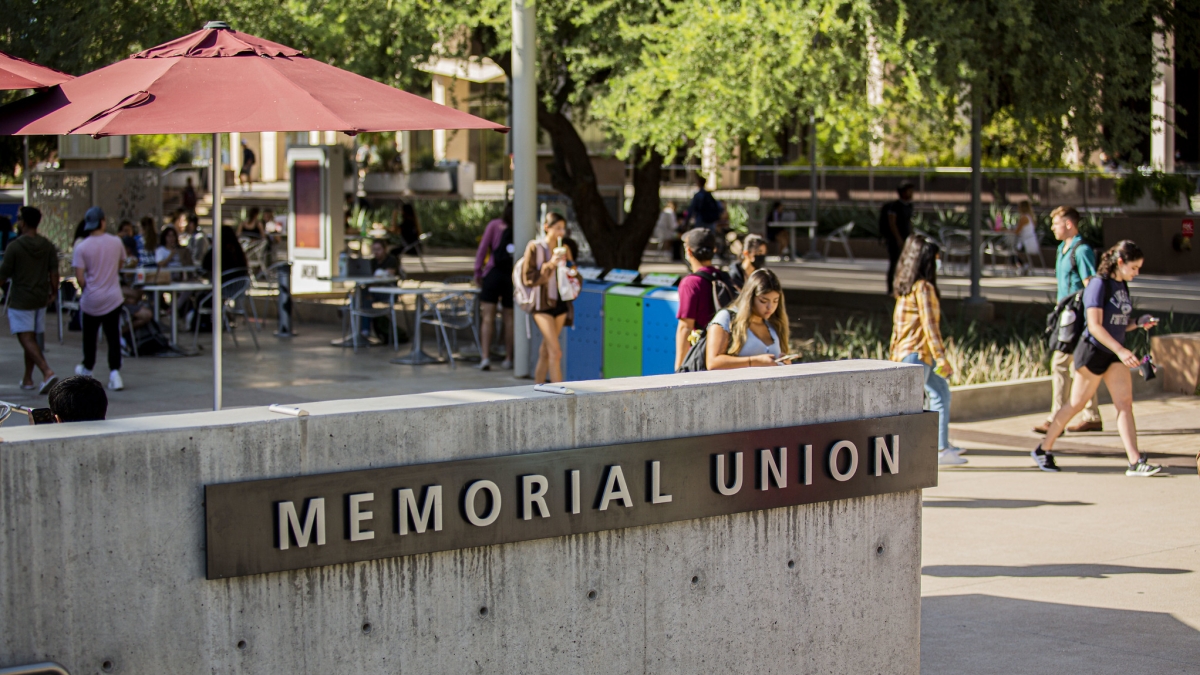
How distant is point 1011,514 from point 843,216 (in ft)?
70.9

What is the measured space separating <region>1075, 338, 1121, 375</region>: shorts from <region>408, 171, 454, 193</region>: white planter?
1314 inches

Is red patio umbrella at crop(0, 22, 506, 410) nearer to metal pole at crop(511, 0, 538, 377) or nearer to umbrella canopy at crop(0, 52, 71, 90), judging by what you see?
umbrella canopy at crop(0, 52, 71, 90)

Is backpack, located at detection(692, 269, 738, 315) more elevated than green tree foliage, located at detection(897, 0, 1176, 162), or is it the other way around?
green tree foliage, located at detection(897, 0, 1176, 162)

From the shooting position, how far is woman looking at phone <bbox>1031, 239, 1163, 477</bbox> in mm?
8703

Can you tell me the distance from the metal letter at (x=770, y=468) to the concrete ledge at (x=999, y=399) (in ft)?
22.0

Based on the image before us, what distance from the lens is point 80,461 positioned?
342cm

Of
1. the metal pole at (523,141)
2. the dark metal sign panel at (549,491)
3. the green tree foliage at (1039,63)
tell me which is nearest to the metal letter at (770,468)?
the dark metal sign panel at (549,491)

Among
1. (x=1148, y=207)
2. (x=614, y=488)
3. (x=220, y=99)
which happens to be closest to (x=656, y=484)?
(x=614, y=488)

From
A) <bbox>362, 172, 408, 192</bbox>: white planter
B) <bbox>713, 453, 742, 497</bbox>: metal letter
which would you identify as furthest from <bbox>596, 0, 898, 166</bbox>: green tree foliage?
<bbox>362, 172, 408, 192</bbox>: white planter

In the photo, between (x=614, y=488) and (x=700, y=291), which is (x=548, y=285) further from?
(x=614, y=488)

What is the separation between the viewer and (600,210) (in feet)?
55.4

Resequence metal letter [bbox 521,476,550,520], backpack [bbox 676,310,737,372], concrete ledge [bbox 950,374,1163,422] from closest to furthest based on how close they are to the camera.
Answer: metal letter [bbox 521,476,550,520] < backpack [bbox 676,310,737,372] < concrete ledge [bbox 950,374,1163,422]

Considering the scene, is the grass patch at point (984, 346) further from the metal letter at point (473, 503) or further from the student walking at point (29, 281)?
the metal letter at point (473, 503)

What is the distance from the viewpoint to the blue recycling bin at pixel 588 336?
38.5 ft
